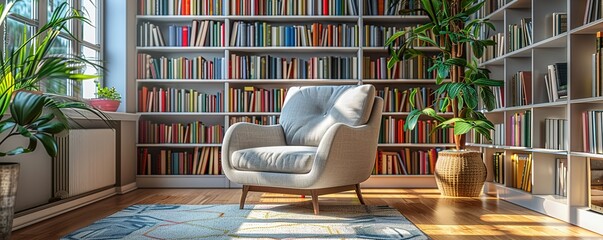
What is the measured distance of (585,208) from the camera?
331cm

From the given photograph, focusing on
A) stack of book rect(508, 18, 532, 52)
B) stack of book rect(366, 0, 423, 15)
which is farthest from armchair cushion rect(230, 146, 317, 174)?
stack of book rect(366, 0, 423, 15)

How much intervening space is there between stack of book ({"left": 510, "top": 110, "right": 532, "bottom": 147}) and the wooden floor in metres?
0.46

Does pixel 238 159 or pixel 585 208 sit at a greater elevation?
pixel 238 159

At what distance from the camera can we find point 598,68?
313 centimetres

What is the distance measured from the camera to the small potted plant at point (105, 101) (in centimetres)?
467

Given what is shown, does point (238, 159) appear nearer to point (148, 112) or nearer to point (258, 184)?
point (258, 184)

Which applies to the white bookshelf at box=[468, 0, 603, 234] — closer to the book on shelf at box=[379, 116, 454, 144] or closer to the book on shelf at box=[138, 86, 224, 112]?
the book on shelf at box=[379, 116, 454, 144]

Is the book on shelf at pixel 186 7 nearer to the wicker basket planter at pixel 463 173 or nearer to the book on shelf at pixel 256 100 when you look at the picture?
the book on shelf at pixel 256 100

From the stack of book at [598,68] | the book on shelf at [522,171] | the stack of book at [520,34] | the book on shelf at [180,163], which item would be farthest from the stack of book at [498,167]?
the book on shelf at [180,163]

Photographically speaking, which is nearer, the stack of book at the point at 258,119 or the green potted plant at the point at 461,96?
the green potted plant at the point at 461,96

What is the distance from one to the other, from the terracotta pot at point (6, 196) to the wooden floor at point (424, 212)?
0.37 metres

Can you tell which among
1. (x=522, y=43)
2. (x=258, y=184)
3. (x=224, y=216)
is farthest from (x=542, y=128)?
(x=224, y=216)

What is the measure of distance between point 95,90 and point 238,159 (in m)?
1.91

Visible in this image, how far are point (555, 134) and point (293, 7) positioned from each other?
2672 millimetres
